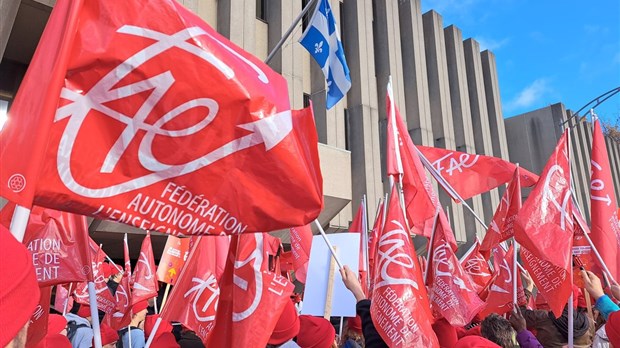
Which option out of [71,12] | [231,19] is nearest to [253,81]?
[71,12]

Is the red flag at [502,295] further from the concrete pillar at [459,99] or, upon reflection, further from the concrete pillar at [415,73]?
the concrete pillar at [459,99]

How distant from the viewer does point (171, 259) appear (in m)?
7.54

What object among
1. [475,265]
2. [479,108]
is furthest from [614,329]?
[479,108]

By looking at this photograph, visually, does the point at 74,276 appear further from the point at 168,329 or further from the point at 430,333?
the point at 430,333

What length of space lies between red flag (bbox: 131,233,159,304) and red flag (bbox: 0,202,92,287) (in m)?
2.41

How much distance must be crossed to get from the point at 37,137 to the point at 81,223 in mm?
1694

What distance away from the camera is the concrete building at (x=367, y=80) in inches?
538

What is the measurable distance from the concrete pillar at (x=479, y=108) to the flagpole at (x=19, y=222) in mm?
24046

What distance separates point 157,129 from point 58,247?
1.61 metres

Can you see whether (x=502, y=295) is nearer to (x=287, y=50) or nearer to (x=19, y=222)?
(x=19, y=222)

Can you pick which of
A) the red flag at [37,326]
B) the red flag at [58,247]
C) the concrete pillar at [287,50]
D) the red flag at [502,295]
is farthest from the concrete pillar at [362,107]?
the red flag at [37,326]

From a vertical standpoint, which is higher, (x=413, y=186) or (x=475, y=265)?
(x=413, y=186)

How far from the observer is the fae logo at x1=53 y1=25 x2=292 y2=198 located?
1.80 metres

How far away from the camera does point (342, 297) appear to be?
464 cm
